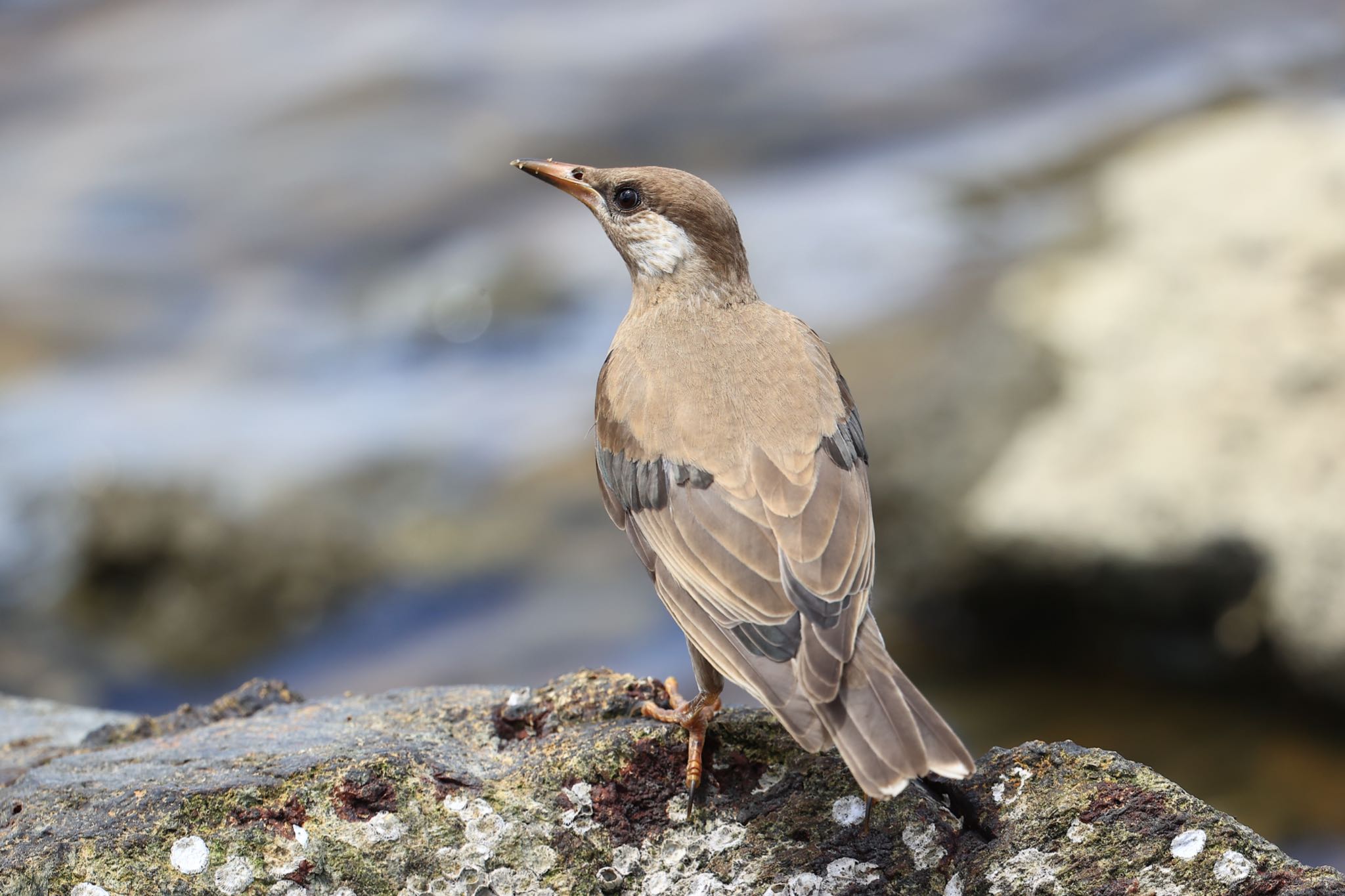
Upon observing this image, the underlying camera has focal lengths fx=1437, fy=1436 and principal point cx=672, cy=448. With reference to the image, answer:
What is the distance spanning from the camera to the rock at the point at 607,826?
366 centimetres

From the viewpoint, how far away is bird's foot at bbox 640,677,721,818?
4.02 metres

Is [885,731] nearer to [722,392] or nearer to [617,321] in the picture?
[722,392]

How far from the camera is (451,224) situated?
1752 centimetres

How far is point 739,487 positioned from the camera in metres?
4.57

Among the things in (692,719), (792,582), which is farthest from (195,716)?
(792,582)

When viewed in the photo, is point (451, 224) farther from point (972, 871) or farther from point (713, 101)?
point (972, 871)

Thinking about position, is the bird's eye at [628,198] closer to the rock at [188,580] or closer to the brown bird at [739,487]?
the brown bird at [739,487]

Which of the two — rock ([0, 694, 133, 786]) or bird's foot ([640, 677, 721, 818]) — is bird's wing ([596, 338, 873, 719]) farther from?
rock ([0, 694, 133, 786])

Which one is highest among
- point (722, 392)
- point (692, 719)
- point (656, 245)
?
point (656, 245)

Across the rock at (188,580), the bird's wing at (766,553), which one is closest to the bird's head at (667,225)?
the bird's wing at (766,553)

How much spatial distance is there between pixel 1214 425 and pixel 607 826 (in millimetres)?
6057

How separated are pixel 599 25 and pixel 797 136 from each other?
447 centimetres

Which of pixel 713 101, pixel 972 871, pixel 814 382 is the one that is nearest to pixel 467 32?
pixel 713 101

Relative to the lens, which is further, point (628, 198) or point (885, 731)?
point (628, 198)
